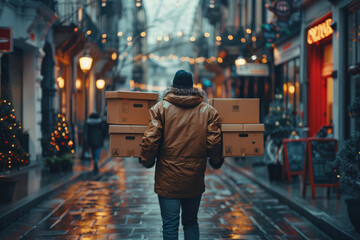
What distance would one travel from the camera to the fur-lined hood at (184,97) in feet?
15.4

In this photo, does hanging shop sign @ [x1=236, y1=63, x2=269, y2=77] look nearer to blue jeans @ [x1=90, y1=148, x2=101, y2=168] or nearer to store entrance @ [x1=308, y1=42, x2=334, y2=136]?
store entrance @ [x1=308, y1=42, x2=334, y2=136]

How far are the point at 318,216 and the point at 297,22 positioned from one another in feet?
35.0

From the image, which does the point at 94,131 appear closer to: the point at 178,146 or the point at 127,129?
the point at 127,129

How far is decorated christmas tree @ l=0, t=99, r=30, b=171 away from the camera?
811 cm

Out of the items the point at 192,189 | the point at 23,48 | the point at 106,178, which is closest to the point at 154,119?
the point at 192,189

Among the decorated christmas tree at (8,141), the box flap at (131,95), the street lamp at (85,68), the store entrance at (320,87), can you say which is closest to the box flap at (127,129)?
the box flap at (131,95)

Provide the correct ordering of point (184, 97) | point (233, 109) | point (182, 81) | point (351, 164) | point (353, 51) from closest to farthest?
point (184, 97) → point (182, 81) → point (233, 109) → point (351, 164) → point (353, 51)

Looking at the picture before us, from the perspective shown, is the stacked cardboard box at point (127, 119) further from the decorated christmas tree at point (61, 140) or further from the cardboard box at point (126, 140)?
the decorated christmas tree at point (61, 140)

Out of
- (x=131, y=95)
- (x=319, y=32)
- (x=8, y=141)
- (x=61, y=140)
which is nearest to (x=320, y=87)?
(x=319, y=32)

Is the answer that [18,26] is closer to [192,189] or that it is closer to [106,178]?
[106,178]

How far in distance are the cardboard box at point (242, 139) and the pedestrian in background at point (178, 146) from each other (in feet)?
1.57

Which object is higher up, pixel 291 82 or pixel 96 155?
pixel 291 82

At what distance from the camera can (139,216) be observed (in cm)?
835

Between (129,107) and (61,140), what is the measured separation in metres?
9.11
